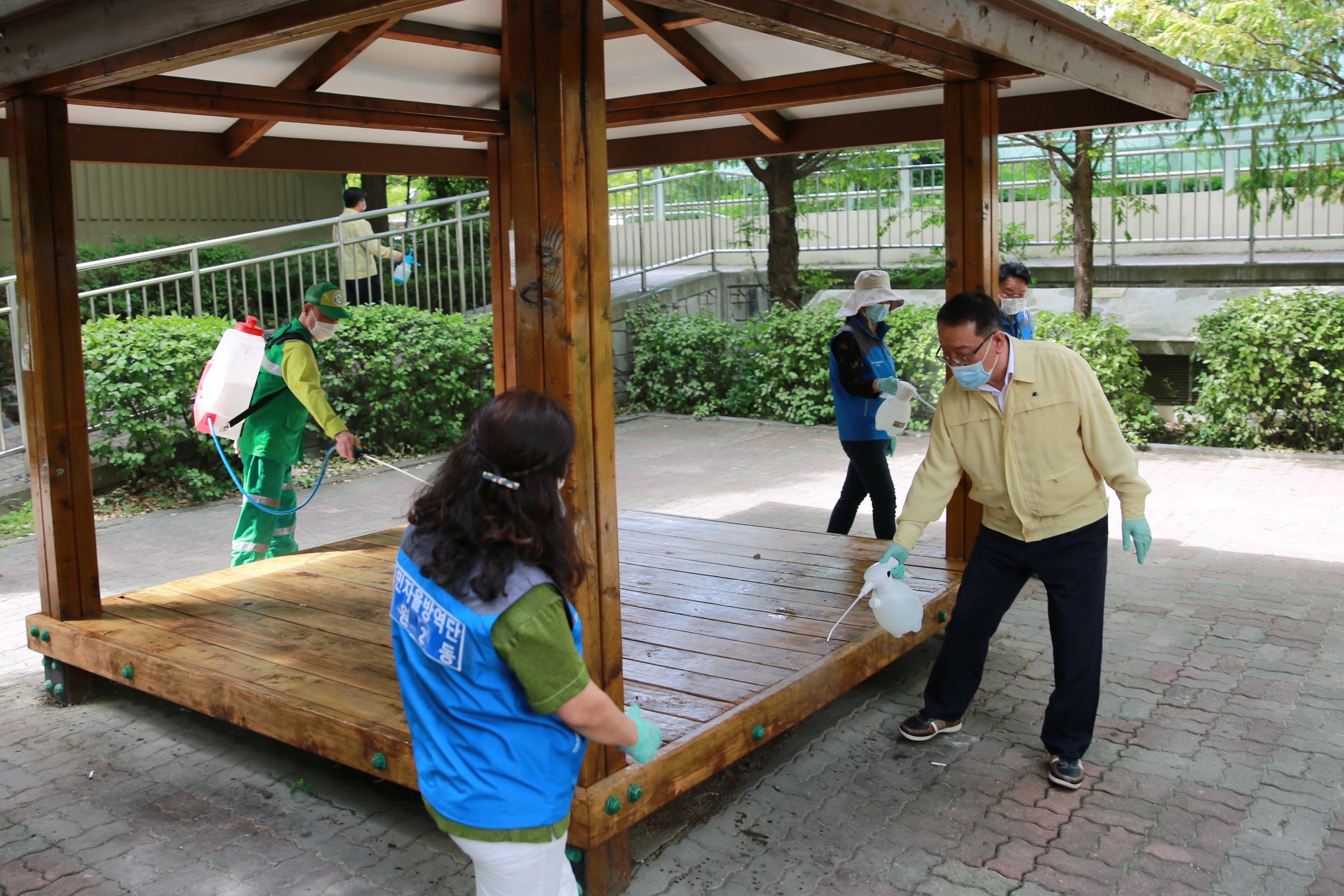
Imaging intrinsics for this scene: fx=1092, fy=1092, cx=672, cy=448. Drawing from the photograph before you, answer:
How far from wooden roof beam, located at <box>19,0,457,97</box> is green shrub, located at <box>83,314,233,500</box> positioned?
4.40 meters

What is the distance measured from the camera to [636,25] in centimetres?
531

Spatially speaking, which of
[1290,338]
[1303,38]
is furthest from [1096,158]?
[1290,338]

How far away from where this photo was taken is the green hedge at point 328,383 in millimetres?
8594

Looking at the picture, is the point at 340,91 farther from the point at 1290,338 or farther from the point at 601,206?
the point at 1290,338

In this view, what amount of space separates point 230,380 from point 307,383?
405 millimetres

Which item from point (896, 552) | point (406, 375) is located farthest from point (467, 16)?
point (406, 375)

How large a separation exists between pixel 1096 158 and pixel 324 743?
36.8ft

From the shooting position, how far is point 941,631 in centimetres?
556

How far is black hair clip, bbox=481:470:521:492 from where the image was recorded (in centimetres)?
215

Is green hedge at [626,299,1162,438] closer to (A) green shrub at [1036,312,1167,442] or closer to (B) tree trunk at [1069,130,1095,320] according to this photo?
(A) green shrub at [1036,312,1167,442]

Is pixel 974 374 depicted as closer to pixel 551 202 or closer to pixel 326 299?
pixel 551 202

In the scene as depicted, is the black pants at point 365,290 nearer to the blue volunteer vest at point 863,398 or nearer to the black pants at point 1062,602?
the blue volunteer vest at point 863,398

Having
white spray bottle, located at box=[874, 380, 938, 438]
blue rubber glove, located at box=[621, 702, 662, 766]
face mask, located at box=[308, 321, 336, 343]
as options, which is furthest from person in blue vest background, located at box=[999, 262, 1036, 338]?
blue rubber glove, located at box=[621, 702, 662, 766]

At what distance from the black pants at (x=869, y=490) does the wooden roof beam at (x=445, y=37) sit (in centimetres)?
292
